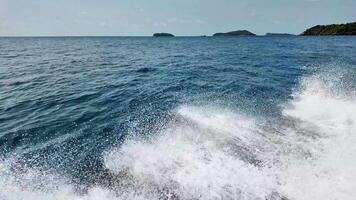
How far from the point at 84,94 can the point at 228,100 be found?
7167mm

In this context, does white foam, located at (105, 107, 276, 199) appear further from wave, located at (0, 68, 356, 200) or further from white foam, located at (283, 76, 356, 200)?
white foam, located at (283, 76, 356, 200)

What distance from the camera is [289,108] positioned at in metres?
11.0

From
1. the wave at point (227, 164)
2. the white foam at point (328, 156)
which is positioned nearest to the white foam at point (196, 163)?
the wave at point (227, 164)

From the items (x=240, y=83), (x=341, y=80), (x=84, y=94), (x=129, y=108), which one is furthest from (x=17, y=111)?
(x=341, y=80)

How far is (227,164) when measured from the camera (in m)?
6.84

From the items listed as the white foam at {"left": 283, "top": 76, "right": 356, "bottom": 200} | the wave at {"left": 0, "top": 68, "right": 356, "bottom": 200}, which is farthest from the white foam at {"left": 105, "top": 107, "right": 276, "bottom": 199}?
the white foam at {"left": 283, "top": 76, "right": 356, "bottom": 200}

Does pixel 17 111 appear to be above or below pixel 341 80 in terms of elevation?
below

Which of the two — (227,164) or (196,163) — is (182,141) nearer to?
(196,163)

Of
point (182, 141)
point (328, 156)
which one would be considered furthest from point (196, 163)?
point (328, 156)

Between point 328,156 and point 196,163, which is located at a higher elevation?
point 328,156

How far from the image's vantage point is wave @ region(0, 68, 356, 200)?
5.91 m

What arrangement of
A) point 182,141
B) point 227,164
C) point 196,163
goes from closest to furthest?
1. point 227,164
2. point 196,163
3. point 182,141

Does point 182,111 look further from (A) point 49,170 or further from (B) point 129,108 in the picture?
(A) point 49,170

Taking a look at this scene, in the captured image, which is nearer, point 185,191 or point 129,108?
point 185,191
